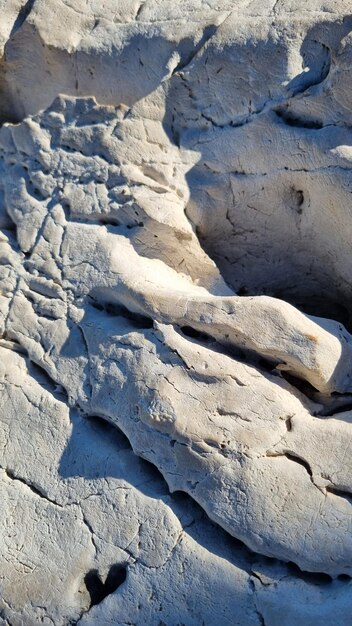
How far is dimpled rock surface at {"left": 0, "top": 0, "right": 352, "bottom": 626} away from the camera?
1.41 meters

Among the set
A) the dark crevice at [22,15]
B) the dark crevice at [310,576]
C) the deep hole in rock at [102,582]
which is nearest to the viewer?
the dark crevice at [310,576]

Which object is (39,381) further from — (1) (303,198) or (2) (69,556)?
(1) (303,198)

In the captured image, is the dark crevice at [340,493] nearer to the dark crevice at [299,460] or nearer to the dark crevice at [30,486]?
the dark crevice at [299,460]

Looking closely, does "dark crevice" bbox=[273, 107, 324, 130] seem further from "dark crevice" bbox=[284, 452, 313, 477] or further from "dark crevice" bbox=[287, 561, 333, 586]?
"dark crevice" bbox=[287, 561, 333, 586]

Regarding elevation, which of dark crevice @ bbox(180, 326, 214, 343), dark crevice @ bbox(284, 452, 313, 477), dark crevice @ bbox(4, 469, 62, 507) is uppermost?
dark crevice @ bbox(180, 326, 214, 343)

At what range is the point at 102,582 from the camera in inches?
58.7

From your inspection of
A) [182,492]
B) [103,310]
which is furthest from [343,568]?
[103,310]

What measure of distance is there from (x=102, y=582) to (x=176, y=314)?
2.02 ft

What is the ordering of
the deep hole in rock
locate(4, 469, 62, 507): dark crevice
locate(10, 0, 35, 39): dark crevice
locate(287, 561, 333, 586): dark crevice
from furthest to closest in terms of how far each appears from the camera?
locate(10, 0, 35, 39): dark crevice < locate(4, 469, 62, 507): dark crevice < the deep hole in rock < locate(287, 561, 333, 586): dark crevice

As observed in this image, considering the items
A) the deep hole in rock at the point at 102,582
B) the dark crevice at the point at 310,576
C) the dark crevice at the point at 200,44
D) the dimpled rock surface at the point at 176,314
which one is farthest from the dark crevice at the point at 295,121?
the deep hole in rock at the point at 102,582

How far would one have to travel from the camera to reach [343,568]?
1.33 m

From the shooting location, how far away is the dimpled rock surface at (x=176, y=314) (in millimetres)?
1409

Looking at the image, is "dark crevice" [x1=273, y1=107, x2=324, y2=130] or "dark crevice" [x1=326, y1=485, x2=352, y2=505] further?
"dark crevice" [x1=273, y1=107, x2=324, y2=130]

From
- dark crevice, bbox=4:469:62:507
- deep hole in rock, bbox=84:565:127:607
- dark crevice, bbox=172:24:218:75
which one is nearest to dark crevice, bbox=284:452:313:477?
deep hole in rock, bbox=84:565:127:607
